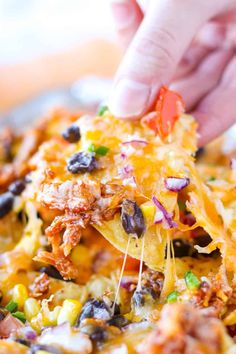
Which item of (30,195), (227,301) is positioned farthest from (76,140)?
(227,301)

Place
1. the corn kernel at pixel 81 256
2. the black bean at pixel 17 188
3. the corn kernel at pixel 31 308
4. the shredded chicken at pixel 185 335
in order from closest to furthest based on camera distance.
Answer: the shredded chicken at pixel 185 335 → the corn kernel at pixel 31 308 → the corn kernel at pixel 81 256 → the black bean at pixel 17 188

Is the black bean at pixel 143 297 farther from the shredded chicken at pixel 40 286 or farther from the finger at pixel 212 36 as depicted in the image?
the finger at pixel 212 36

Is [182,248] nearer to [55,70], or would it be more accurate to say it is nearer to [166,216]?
[166,216]

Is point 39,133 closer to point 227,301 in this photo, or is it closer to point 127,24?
point 127,24

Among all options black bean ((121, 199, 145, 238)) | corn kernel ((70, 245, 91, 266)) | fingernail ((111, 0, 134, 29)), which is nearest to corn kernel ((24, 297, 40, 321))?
corn kernel ((70, 245, 91, 266))

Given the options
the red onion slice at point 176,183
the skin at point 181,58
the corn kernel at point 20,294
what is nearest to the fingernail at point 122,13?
the skin at point 181,58
